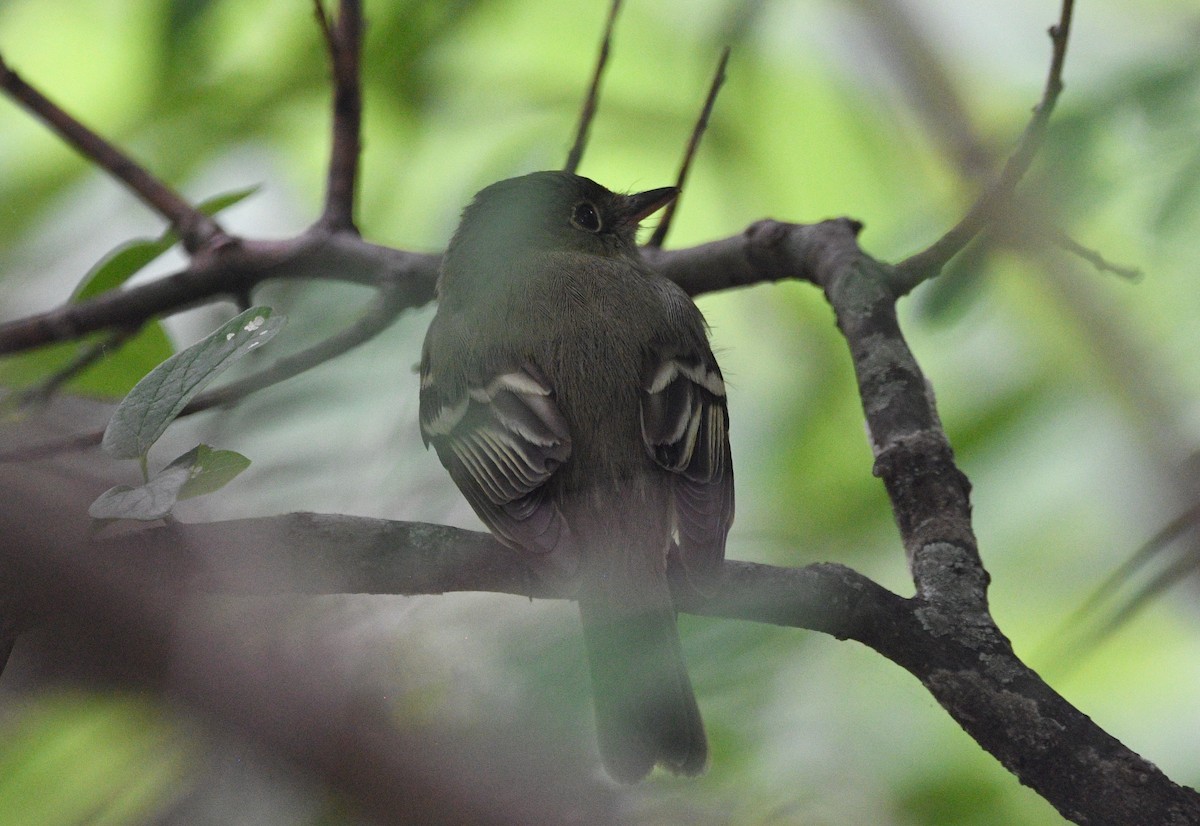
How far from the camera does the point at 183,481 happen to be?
1028mm

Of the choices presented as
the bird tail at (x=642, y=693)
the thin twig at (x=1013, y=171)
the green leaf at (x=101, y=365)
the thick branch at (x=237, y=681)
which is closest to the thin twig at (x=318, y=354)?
the green leaf at (x=101, y=365)

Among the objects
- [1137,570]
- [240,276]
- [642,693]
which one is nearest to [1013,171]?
[1137,570]

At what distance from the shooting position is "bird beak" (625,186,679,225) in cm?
261

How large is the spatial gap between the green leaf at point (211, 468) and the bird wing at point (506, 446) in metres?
0.58

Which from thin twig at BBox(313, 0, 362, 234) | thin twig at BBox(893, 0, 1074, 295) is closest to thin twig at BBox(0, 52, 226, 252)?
thin twig at BBox(313, 0, 362, 234)

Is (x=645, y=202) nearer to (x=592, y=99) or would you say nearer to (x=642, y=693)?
(x=592, y=99)

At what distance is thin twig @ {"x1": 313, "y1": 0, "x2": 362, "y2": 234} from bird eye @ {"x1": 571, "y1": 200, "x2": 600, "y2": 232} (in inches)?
19.1

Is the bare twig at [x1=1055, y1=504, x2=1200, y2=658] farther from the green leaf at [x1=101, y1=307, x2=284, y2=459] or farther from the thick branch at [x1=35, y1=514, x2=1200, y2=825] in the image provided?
the green leaf at [x1=101, y1=307, x2=284, y2=459]

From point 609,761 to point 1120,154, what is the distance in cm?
122

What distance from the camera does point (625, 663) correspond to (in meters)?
1.29

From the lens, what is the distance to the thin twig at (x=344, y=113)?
2.23 m

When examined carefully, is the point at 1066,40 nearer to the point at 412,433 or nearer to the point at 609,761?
the point at 412,433

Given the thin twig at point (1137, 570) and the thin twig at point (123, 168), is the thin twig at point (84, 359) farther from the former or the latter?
the thin twig at point (1137, 570)

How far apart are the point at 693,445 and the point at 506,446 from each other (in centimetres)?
29
